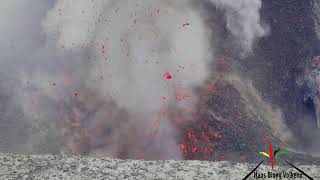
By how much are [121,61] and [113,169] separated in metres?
14.5

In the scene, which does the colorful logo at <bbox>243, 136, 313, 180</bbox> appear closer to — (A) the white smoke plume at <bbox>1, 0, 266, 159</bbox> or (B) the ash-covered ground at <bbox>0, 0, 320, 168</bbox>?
(B) the ash-covered ground at <bbox>0, 0, 320, 168</bbox>

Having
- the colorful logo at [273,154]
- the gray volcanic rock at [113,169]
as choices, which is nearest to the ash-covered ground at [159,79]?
the colorful logo at [273,154]

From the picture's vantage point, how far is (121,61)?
24406 mm

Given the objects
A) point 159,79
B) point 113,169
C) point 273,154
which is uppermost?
point 159,79

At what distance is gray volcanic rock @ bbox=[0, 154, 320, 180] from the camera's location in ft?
34.0

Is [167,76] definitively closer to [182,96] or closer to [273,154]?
[182,96]

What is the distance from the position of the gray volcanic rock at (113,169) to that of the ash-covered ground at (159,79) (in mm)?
8216

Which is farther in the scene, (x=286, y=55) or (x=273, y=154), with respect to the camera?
(x=286, y=55)

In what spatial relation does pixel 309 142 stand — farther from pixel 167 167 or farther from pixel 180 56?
pixel 167 167

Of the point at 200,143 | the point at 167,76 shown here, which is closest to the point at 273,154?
the point at 200,143

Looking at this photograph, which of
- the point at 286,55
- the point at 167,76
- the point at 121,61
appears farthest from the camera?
the point at 286,55

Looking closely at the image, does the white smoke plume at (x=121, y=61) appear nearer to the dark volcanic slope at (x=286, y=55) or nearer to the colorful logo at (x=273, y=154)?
the dark volcanic slope at (x=286, y=55)

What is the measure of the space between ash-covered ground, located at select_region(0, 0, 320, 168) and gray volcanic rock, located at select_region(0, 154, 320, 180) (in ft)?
27.0

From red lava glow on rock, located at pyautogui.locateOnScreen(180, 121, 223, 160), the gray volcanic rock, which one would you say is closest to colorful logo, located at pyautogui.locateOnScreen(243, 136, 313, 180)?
the gray volcanic rock
